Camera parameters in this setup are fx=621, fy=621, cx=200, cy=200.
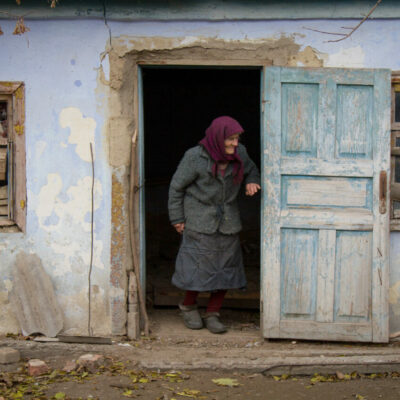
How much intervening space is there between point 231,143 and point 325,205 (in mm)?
929

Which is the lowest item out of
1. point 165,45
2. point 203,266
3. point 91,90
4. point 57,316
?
point 57,316

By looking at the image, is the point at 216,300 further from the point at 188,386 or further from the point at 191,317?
the point at 188,386

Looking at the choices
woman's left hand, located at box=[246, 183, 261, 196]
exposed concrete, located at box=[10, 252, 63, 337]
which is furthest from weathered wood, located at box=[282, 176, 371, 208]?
exposed concrete, located at box=[10, 252, 63, 337]

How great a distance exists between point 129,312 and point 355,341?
6.29 ft

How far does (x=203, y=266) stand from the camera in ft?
17.6

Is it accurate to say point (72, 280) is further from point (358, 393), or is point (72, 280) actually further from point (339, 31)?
point (339, 31)

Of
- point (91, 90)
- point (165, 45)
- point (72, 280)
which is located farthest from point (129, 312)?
point (165, 45)

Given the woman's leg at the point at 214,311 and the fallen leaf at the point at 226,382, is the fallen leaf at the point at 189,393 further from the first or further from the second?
the woman's leg at the point at 214,311

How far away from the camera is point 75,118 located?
5211 mm

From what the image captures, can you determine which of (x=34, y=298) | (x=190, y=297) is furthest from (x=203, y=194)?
(x=34, y=298)

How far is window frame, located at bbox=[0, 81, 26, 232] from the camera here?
5.21 meters

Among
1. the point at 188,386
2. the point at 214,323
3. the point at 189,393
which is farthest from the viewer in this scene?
the point at 214,323

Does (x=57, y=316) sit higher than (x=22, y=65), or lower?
lower

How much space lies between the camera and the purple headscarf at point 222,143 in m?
5.11
